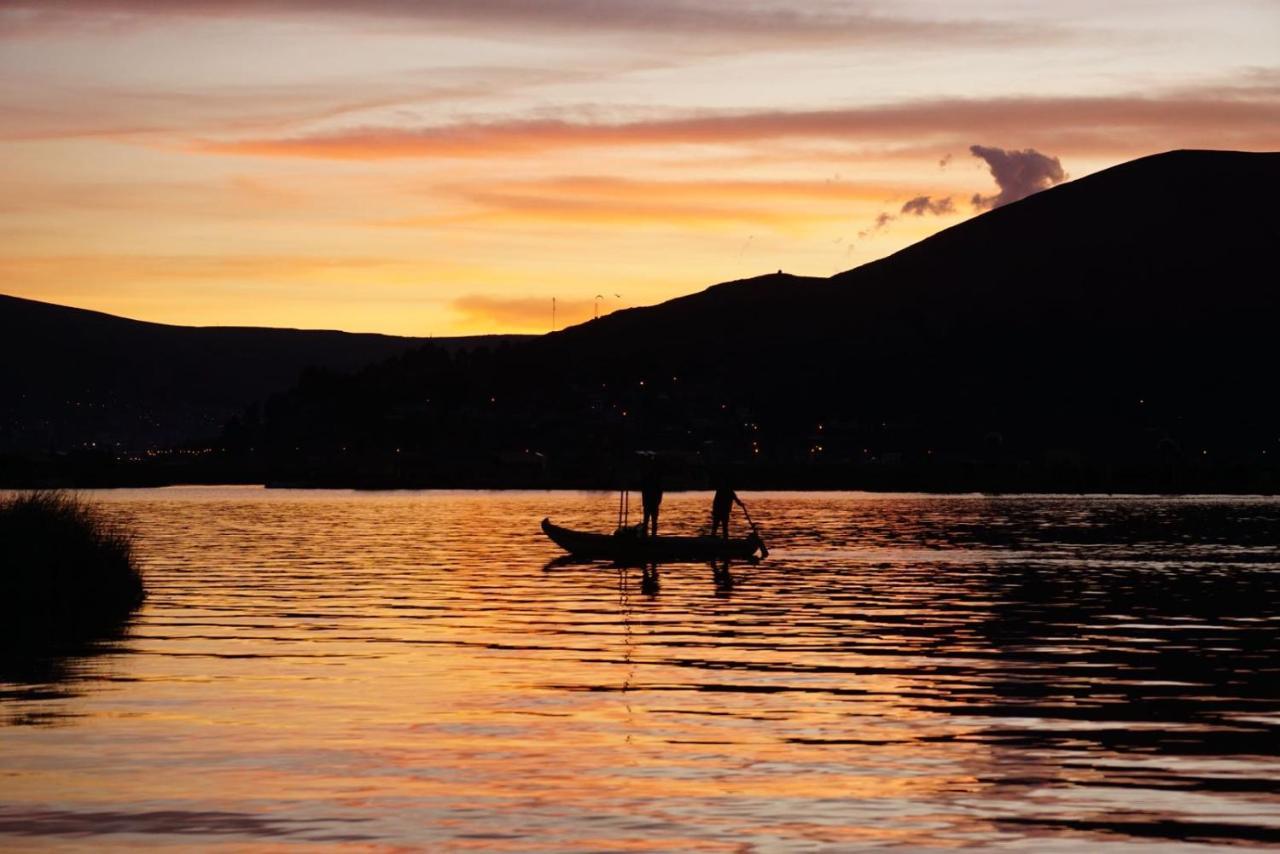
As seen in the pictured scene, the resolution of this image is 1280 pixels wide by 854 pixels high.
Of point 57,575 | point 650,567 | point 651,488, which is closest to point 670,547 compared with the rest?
point 650,567

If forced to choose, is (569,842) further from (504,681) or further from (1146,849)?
(504,681)

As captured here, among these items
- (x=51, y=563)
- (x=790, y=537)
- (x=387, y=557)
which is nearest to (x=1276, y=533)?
(x=790, y=537)

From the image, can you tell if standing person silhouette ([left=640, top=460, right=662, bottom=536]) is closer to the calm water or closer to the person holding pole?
the person holding pole

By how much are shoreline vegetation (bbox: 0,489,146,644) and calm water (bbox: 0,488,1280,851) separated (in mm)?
1567

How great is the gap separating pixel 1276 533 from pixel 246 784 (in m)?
86.8

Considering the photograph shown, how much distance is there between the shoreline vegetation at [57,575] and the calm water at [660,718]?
5.14 feet

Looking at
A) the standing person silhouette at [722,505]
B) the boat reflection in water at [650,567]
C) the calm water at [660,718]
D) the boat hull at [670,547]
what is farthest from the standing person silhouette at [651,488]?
the calm water at [660,718]

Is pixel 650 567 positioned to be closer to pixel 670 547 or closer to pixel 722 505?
pixel 670 547

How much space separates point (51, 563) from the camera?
44.2 m

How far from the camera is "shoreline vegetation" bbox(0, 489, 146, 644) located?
42.4 m

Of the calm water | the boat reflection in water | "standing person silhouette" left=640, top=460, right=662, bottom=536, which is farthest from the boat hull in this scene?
the calm water

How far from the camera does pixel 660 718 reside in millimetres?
27703

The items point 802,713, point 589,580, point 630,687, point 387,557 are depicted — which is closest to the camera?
point 802,713

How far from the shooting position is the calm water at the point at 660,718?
781 inches
